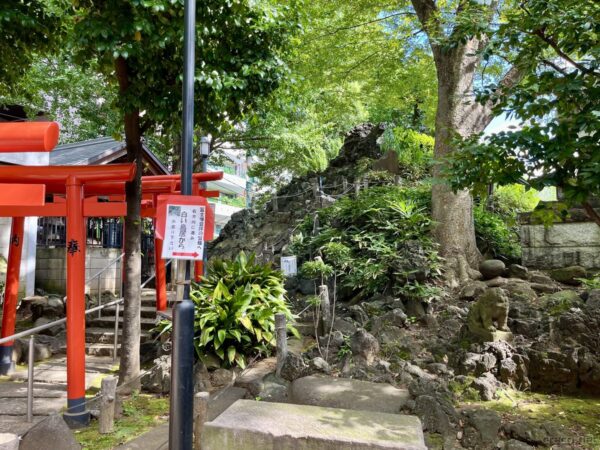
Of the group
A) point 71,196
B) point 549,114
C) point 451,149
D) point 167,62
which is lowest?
point 71,196

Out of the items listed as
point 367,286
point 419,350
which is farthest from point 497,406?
point 367,286

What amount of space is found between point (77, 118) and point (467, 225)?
1490 centimetres

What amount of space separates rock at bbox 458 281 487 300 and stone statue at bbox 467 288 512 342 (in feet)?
5.91

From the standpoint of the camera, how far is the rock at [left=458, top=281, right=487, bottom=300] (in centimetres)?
838

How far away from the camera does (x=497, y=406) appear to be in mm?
5211

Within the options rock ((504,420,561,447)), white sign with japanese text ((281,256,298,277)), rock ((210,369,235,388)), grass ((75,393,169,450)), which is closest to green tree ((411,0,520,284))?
white sign with japanese text ((281,256,298,277))

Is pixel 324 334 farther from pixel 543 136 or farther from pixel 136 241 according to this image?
pixel 543 136

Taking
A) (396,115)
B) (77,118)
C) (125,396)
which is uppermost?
(396,115)

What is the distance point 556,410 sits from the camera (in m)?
5.14

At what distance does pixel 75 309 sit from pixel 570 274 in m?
8.66

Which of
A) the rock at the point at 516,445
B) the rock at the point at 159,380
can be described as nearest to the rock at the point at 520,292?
the rock at the point at 516,445

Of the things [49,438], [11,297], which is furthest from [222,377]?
[11,297]

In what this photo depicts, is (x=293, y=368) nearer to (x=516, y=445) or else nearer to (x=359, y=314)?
(x=359, y=314)

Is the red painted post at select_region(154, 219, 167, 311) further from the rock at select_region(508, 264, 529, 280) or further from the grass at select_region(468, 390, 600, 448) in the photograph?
the rock at select_region(508, 264, 529, 280)
